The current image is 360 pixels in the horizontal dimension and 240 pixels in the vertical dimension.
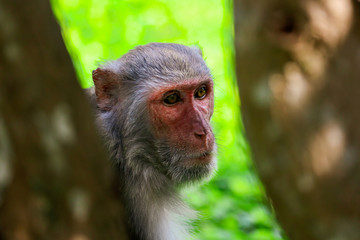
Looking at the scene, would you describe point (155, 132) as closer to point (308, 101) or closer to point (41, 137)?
point (41, 137)

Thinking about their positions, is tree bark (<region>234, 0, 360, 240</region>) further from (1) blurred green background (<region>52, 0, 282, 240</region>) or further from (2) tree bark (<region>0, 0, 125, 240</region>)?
(1) blurred green background (<region>52, 0, 282, 240</region>)

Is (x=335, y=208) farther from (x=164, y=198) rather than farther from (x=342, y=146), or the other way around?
(x=164, y=198)

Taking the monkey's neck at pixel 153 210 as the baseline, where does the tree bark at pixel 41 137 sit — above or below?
below

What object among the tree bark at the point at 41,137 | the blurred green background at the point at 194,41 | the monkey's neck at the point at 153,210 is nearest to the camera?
the tree bark at the point at 41,137

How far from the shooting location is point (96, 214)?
2.21 meters

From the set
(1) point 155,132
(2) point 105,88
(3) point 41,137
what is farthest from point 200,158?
(3) point 41,137

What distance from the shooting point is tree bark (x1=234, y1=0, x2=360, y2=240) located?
6.43 ft

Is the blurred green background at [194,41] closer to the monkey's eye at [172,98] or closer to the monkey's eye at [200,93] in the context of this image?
the monkey's eye at [200,93]

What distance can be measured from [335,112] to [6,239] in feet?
4.04

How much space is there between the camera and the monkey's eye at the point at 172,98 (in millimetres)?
4547

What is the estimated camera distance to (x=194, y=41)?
9273 mm

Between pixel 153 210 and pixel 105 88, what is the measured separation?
980 mm

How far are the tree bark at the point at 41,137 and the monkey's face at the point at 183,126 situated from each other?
2.13 metres

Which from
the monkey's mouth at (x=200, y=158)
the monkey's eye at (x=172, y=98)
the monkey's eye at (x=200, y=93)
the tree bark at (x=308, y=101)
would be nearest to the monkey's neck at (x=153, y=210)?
the monkey's mouth at (x=200, y=158)
